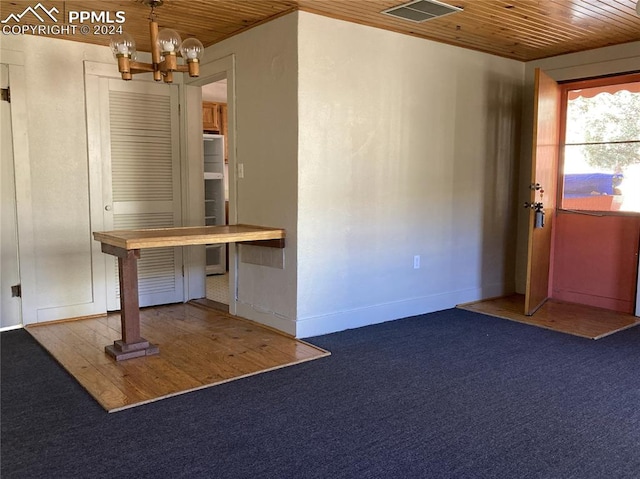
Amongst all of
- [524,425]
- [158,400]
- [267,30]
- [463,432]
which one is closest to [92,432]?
[158,400]

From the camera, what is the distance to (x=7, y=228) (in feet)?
13.3

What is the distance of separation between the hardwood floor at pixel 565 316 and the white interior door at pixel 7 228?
148 inches

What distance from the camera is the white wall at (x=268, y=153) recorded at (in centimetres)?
375

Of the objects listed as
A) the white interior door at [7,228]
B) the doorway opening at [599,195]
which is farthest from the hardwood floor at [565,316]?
the white interior door at [7,228]

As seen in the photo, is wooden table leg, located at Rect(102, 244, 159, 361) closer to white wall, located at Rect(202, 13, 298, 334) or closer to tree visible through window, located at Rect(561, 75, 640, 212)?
white wall, located at Rect(202, 13, 298, 334)

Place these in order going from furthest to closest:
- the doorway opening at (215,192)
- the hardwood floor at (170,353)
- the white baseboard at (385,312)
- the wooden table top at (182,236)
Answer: the doorway opening at (215,192) → the white baseboard at (385,312) → the wooden table top at (182,236) → the hardwood floor at (170,353)

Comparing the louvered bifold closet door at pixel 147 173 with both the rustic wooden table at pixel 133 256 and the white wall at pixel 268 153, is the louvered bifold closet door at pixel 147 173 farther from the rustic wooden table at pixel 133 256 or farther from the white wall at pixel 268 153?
the rustic wooden table at pixel 133 256

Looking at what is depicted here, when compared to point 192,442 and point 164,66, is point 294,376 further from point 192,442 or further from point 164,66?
point 164,66

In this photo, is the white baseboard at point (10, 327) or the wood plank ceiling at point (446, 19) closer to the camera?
the wood plank ceiling at point (446, 19)

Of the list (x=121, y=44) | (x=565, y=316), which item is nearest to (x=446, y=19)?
(x=121, y=44)

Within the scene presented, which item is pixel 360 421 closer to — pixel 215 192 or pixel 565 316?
pixel 565 316

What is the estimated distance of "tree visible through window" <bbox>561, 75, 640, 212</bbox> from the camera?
15.1ft

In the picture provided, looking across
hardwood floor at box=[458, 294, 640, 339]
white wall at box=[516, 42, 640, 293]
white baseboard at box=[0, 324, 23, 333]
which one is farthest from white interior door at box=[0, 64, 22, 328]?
white wall at box=[516, 42, 640, 293]

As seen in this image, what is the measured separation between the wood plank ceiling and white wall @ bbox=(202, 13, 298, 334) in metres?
0.18
